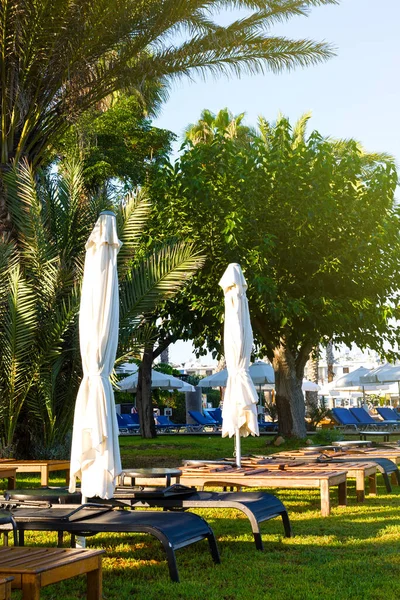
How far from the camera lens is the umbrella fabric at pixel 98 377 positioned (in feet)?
21.4

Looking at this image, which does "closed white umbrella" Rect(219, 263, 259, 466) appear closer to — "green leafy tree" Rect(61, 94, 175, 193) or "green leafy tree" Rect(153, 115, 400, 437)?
"green leafy tree" Rect(153, 115, 400, 437)

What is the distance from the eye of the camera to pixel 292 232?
18.5 m

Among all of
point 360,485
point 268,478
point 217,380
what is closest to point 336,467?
point 360,485

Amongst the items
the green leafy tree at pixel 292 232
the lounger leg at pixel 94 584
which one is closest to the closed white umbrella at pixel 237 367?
the lounger leg at pixel 94 584

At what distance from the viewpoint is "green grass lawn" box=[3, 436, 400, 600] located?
5.46 meters

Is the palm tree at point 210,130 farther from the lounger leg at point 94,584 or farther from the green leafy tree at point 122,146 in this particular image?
the lounger leg at point 94,584

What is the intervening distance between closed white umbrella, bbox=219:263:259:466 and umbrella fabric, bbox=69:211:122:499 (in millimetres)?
3116

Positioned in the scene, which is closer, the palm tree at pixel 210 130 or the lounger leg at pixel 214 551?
the lounger leg at pixel 214 551

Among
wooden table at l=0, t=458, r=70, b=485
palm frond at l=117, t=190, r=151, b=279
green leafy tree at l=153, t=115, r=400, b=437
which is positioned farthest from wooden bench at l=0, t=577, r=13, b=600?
green leafy tree at l=153, t=115, r=400, b=437

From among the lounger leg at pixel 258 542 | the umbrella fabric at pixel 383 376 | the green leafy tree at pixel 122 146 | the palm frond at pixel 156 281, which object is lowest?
the lounger leg at pixel 258 542

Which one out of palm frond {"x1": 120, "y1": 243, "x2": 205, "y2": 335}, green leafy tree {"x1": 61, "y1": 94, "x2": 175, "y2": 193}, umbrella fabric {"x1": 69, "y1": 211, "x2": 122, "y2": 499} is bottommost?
umbrella fabric {"x1": 69, "y1": 211, "x2": 122, "y2": 499}

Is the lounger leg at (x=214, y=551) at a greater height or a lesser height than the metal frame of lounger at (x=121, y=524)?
lesser

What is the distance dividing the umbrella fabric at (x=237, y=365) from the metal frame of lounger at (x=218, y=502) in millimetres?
2441

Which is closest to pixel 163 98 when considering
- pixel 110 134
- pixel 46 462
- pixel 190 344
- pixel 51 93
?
pixel 110 134
